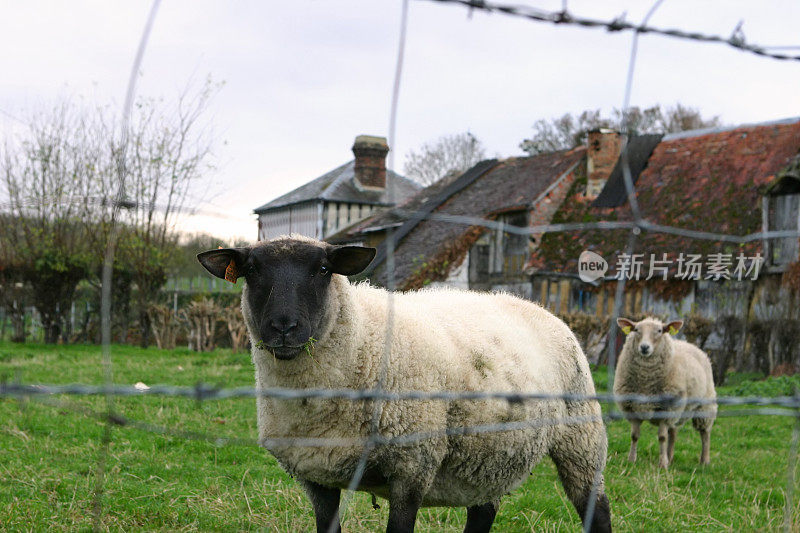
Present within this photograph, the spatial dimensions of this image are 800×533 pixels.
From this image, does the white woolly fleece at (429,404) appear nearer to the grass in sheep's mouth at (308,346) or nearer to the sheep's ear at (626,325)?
the grass in sheep's mouth at (308,346)

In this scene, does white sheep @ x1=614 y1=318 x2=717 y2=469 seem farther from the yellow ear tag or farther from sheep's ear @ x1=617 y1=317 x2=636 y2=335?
the yellow ear tag

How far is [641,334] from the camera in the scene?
9344 millimetres

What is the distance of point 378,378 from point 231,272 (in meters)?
1.00

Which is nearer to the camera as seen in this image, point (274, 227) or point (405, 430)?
point (405, 430)

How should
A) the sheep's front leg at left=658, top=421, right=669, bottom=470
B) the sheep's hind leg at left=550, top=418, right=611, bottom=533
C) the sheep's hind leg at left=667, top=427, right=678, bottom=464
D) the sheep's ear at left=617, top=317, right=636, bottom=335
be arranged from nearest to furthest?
the sheep's hind leg at left=550, top=418, right=611, bottom=533, the sheep's front leg at left=658, top=421, right=669, bottom=470, the sheep's hind leg at left=667, top=427, right=678, bottom=464, the sheep's ear at left=617, top=317, right=636, bottom=335

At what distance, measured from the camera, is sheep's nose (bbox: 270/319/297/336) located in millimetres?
3459

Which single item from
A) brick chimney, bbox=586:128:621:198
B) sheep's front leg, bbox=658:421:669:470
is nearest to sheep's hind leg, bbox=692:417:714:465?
sheep's front leg, bbox=658:421:669:470

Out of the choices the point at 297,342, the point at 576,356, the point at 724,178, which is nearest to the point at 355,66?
the point at 297,342

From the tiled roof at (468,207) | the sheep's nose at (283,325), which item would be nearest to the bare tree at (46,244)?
the tiled roof at (468,207)

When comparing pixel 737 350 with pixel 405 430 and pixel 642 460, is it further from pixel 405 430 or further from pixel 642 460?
pixel 405 430

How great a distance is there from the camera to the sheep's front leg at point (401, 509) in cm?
Answer: 361

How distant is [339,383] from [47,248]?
20.3 meters

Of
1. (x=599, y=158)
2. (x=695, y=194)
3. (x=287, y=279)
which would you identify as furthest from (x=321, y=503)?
(x=599, y=158)

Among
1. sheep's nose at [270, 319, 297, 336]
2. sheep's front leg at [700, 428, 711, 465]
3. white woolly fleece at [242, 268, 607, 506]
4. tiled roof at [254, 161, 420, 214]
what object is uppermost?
tiled roof at [254, 161, 420, 214]
